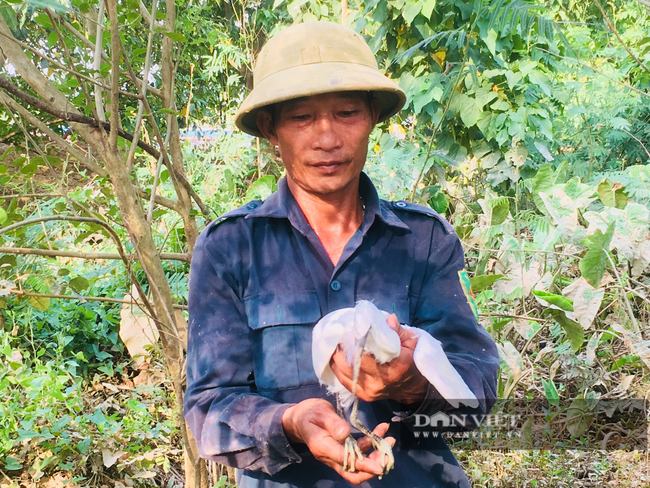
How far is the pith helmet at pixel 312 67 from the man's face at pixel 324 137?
53 mm

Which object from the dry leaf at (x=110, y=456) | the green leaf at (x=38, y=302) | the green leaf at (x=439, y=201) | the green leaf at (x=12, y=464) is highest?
the green leaf at (x=439, y=201)

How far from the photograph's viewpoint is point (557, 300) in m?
2.36

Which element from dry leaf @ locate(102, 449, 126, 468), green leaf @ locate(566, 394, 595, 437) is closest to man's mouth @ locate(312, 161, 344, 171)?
dry leaf @ locate(102, 449, 126, 468)

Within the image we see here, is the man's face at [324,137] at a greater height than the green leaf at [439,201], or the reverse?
the man's face at [324,137]

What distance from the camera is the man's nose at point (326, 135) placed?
1.31 meters

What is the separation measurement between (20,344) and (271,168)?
243 cm

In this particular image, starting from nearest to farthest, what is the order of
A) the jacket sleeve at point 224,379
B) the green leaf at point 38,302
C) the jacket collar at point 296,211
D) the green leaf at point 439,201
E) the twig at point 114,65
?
the jacket sleeve at point 224,379 < the jacket collar at point 296,211 < the twig at point 114,65 < the green leaf at point 38,302 < the green leaf at point 439,201

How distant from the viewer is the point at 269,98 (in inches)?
50.8

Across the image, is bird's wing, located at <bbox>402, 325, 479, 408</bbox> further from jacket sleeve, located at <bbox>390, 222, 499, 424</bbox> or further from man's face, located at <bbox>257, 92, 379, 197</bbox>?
man's face, located at <bbox>257, 92, 379, 197</bbox>

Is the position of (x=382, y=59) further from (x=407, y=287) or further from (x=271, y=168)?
(x=407, y=287)

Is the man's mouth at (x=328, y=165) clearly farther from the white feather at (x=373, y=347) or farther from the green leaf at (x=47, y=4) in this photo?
the green leaf at (x=47, y=4)

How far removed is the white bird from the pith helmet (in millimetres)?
504

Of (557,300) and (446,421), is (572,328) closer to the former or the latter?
(557,300)

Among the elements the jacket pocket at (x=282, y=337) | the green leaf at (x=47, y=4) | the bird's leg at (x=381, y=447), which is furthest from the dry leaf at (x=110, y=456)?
the green leaf at (x=47, y=4)
